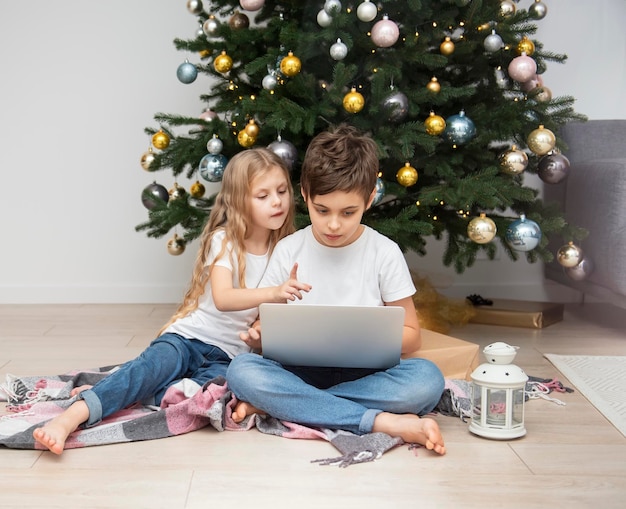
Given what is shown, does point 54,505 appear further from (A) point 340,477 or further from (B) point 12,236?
(B) point 12,236

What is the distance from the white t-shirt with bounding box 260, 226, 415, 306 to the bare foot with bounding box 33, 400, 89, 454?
18.5 inches

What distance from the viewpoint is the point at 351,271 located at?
170 centimetres

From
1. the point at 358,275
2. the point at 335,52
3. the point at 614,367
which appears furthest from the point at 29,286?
the point at 614,367

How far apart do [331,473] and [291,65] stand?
45.5 inches

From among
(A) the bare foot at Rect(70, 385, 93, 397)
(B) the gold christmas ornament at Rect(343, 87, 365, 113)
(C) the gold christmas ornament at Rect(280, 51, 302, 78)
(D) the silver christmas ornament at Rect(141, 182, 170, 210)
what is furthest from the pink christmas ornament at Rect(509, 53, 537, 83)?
(A) the bare foot at Rect(70, 385, 93, 397)

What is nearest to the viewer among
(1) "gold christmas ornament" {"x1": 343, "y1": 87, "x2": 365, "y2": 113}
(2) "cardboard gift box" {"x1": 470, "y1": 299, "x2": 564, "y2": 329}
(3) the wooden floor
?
(3) the wooden floor

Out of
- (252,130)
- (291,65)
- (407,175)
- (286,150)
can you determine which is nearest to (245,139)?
(252,130)

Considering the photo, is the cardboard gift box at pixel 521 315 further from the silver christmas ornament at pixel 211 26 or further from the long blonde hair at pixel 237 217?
the silver christmas ornament at pixel 211 26

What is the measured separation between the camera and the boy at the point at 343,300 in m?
1.56

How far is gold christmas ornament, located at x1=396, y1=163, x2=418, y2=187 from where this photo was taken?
220cm

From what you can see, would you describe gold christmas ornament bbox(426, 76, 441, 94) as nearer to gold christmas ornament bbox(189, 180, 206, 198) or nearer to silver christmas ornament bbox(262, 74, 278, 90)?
silver christmas ornament bbox(262, 74, 278, 90)

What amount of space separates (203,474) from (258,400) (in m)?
0.25

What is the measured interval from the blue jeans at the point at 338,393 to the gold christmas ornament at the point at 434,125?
773 millimetres

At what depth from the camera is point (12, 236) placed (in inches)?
126
